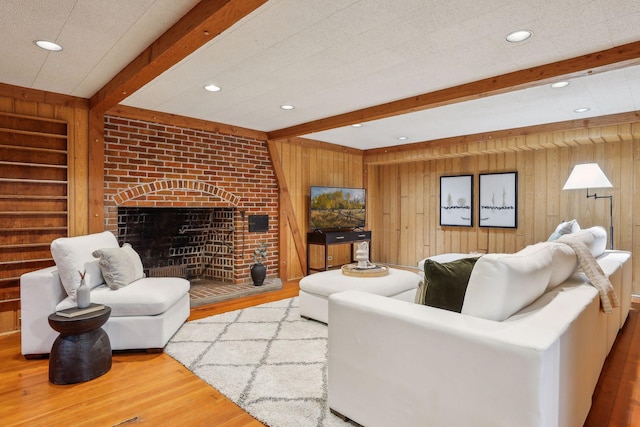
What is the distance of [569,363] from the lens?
1.46 metres

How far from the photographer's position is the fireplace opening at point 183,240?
458 cm

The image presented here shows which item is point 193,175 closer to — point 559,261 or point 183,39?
point 183,39

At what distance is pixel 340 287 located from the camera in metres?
3.29

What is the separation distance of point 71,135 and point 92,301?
1.85 meters

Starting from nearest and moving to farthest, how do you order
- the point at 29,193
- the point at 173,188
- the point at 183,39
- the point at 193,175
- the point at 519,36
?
the point at 183,39 → the point at 519,36 → the point at 29,193 → the point at 173,188 → the point at 193,175

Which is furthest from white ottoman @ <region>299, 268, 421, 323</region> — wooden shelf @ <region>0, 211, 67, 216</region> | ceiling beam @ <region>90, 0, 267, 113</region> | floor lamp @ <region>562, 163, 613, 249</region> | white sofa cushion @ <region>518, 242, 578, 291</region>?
wooden shelf @ <region>0, 211, 67, 216</region>

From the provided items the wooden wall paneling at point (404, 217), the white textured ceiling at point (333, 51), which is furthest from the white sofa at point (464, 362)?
the wooden wall paneling at point (404, 217)

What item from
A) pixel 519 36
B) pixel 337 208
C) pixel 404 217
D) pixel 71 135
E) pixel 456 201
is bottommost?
pixel 404 217

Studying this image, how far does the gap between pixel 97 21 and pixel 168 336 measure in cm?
230

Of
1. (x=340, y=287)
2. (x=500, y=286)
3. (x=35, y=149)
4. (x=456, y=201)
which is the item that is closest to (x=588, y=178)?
(x=456, y=201)

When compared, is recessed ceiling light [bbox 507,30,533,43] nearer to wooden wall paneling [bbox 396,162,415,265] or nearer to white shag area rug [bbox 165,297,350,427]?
white shag area rug [bbox 165,297,350,427]

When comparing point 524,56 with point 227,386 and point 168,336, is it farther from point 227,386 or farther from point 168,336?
point 168,336

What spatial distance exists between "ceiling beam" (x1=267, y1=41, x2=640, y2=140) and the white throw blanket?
4.47 ft

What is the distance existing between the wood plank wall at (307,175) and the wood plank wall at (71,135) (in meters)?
2.52
